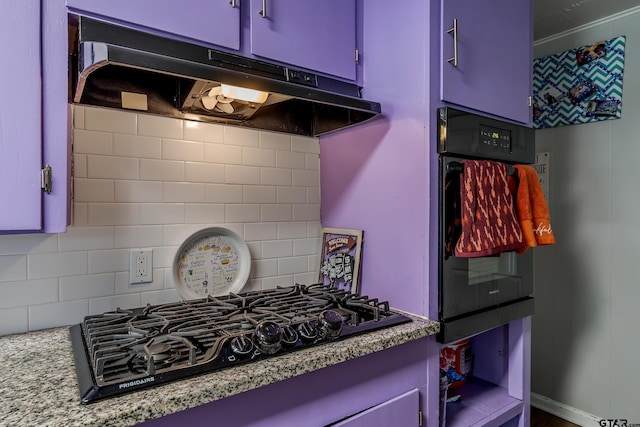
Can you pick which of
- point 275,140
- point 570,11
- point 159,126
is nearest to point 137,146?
point 159,126

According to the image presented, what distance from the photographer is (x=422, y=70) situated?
118 centimetres

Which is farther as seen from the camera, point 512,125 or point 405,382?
point 512,125

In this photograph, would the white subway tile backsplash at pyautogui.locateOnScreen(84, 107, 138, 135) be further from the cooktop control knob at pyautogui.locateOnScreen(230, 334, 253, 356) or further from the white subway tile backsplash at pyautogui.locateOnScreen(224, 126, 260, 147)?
the cooktop control knob at pyautogui.locateOnScreen(230, 334, 253, 356)

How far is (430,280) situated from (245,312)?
0.59 meters

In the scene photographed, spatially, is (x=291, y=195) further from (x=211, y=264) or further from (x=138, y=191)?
(x=138, y=191)

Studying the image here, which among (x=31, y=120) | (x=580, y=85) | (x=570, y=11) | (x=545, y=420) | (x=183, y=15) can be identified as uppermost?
(x=570, y=11)

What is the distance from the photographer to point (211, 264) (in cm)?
136

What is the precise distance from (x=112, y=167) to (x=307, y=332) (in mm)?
819

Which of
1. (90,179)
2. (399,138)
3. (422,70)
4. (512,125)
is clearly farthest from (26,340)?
(512,125)

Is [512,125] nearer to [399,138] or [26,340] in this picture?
[399,138]

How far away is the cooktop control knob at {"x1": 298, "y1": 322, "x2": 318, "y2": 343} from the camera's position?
0.91m

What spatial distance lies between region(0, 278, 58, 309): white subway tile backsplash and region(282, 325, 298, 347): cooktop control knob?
2.40ft

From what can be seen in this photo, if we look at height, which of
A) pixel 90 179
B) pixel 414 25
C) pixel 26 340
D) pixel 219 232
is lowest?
pixel 26 340

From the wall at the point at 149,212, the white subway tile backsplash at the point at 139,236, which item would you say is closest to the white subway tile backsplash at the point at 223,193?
the wall at the point at 149,212
